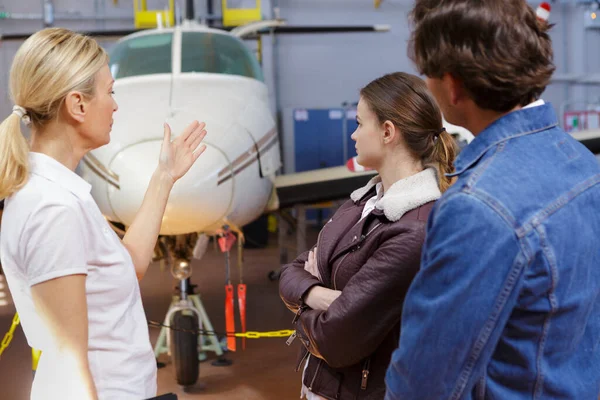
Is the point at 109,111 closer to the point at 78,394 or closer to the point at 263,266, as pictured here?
the point at 78,394

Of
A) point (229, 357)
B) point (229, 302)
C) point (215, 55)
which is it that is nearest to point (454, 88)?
point (229, 302)

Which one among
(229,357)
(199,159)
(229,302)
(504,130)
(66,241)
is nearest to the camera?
(504,130)

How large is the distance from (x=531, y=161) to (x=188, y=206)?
9.57 feet

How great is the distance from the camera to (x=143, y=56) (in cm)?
532

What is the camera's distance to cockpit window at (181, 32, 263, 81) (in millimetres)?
5262

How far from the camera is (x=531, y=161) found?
3.50ft

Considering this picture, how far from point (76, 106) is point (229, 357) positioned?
3851mm

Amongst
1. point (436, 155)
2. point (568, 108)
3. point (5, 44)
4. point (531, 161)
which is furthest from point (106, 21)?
point (531, 161)

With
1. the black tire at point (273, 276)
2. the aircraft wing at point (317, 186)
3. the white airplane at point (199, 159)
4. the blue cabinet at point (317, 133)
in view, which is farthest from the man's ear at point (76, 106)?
the blue cabinet at point (317, 133)

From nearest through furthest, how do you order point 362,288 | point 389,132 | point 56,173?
1. point 56,173
2. point 362,288
3. point 389,132

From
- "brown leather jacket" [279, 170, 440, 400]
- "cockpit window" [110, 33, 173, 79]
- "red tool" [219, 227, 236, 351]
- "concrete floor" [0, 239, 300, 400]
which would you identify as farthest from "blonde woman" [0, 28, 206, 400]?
"cockpit window" [110, 33, 173, 79]

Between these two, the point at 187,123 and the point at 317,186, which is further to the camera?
the point at 317,186

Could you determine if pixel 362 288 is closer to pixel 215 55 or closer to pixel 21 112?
pixel 21 112

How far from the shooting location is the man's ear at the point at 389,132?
6.14 ft
